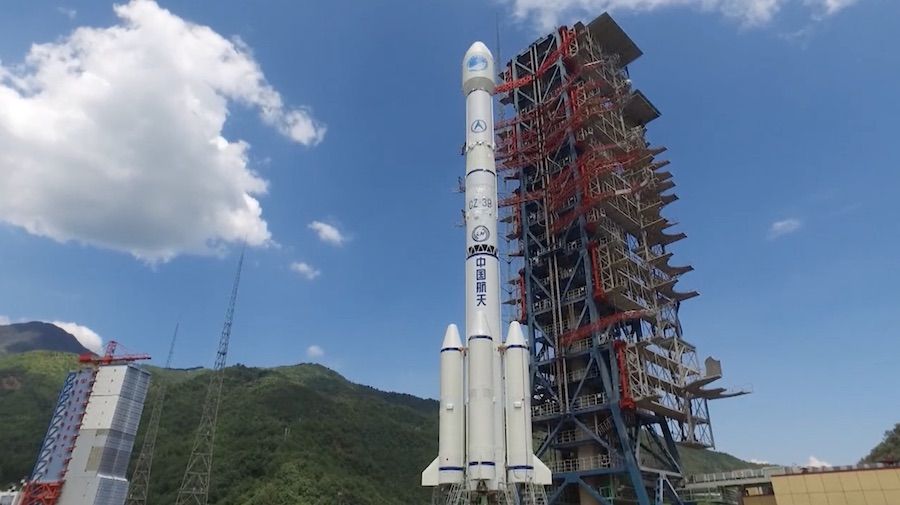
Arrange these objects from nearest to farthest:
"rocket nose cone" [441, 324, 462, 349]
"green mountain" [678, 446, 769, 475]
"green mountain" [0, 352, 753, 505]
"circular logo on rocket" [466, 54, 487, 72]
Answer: "rocket nose cone" [441, 324, 462, 349]
"circular logo on rocket" [466, 54, 487, 72]
"green mountain" [0, 352, 753, 505]
"green mountain" [678, 446, 769, 475]

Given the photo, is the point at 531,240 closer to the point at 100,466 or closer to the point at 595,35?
the point at 595,35

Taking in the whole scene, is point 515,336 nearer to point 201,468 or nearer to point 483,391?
point 483,391

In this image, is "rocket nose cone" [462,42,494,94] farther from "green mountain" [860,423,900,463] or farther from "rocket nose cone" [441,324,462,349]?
"green mountain" [860,423,900,463]

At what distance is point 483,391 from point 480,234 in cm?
904

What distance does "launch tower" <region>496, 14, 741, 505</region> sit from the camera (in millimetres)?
41594

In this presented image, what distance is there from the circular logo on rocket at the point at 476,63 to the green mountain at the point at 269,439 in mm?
52292

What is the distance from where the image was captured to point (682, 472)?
1713 inches

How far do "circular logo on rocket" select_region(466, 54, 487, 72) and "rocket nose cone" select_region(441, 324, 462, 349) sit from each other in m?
17.5

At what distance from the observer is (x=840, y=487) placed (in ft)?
111

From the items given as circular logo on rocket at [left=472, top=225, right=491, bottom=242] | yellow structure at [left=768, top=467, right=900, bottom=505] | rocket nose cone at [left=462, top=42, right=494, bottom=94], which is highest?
rocket nose cone at [left=462, top=42, right=494, bottom=94]

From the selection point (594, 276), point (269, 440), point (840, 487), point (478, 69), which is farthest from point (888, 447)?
point (269, 440)

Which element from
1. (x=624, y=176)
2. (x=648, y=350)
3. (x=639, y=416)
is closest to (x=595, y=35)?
(x=624, y=176)

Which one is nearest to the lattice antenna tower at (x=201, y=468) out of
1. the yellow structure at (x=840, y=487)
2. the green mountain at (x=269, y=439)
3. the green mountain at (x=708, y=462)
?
the green mountain at (x=269, y=439)

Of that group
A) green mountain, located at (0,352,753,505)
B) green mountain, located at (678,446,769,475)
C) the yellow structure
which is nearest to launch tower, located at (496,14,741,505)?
the yellow structure
